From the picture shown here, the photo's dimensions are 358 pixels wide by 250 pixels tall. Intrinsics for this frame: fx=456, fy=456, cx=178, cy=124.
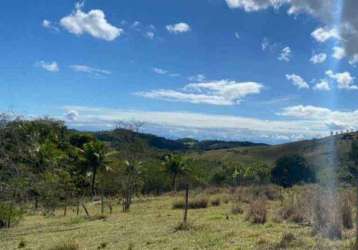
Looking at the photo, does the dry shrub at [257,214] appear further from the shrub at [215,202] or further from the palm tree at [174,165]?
the palm tree at [174,165]

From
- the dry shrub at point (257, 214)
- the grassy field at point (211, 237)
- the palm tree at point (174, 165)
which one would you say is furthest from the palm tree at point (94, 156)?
the dry shrub at point (257, 214)

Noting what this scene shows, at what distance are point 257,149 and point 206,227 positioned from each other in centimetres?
15123

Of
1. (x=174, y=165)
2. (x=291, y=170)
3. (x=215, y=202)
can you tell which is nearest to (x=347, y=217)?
(x=215, y=202)

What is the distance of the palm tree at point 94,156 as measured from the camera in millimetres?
55572

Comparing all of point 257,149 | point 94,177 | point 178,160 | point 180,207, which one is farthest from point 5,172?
point 257,149

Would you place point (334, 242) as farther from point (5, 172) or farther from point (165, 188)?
point (165, 188)

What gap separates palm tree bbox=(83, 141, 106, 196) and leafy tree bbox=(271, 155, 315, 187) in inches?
1103

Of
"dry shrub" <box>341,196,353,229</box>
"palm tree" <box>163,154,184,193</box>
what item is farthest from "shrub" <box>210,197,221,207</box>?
"palm tree" <box>163,154,184,193</box>

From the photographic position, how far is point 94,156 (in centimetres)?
5566

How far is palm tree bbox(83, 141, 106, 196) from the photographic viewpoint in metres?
55.6

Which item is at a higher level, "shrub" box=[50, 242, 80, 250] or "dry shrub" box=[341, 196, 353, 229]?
"dry shrub" box=[341, 196, 353, 229]

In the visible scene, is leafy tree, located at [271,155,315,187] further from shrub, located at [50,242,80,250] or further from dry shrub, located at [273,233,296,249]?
dry shrub, located at [273,233,296,249]

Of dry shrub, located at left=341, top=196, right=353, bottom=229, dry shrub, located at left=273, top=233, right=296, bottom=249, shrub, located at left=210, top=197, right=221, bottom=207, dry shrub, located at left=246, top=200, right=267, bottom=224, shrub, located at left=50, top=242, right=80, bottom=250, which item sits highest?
dry shrub, located at left=341, top=196, right=353, bottom=229

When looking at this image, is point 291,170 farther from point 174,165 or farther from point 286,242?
point 286,242
